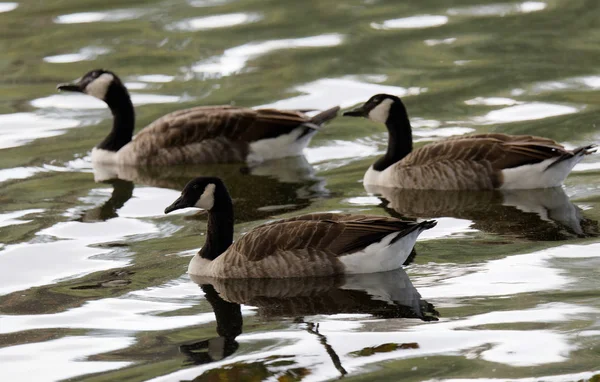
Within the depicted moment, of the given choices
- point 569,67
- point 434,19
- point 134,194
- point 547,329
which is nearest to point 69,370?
point 547,329

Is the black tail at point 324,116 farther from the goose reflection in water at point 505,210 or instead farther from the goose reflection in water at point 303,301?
the goose reflection in water at point 303,301

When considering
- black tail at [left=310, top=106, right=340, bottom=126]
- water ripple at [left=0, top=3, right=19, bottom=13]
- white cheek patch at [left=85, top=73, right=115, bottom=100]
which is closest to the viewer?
black tail at [left=310, top=106, right=340, bottom=126]

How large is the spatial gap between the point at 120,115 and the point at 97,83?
1.77 feet

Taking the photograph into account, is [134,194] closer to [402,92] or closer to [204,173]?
[204,173]

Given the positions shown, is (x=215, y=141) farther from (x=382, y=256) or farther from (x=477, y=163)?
(x=382, y=256)

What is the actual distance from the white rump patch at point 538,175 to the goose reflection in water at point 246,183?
210 cm

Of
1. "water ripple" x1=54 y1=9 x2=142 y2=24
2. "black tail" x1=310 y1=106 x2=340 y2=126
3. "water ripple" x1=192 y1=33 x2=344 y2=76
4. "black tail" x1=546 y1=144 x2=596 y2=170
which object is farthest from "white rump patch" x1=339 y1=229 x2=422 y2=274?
"water ripple" x1=54 y1=9 x2=142 y2=24

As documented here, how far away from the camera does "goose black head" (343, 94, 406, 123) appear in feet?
47.0

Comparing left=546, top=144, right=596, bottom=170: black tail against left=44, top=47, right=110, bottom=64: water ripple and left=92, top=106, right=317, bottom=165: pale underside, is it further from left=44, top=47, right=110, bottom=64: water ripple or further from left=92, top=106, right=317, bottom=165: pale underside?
left=44, top=47, right=110, bottom=64: water ripple

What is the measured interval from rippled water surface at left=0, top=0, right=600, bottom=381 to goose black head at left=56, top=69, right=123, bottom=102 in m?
0.92

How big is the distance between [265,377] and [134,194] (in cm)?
679

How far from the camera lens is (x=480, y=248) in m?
11.1

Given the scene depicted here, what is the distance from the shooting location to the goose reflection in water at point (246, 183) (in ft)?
44.4

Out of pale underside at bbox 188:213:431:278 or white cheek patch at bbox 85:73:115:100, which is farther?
white cheek patch at bbox 85:73:115:100
